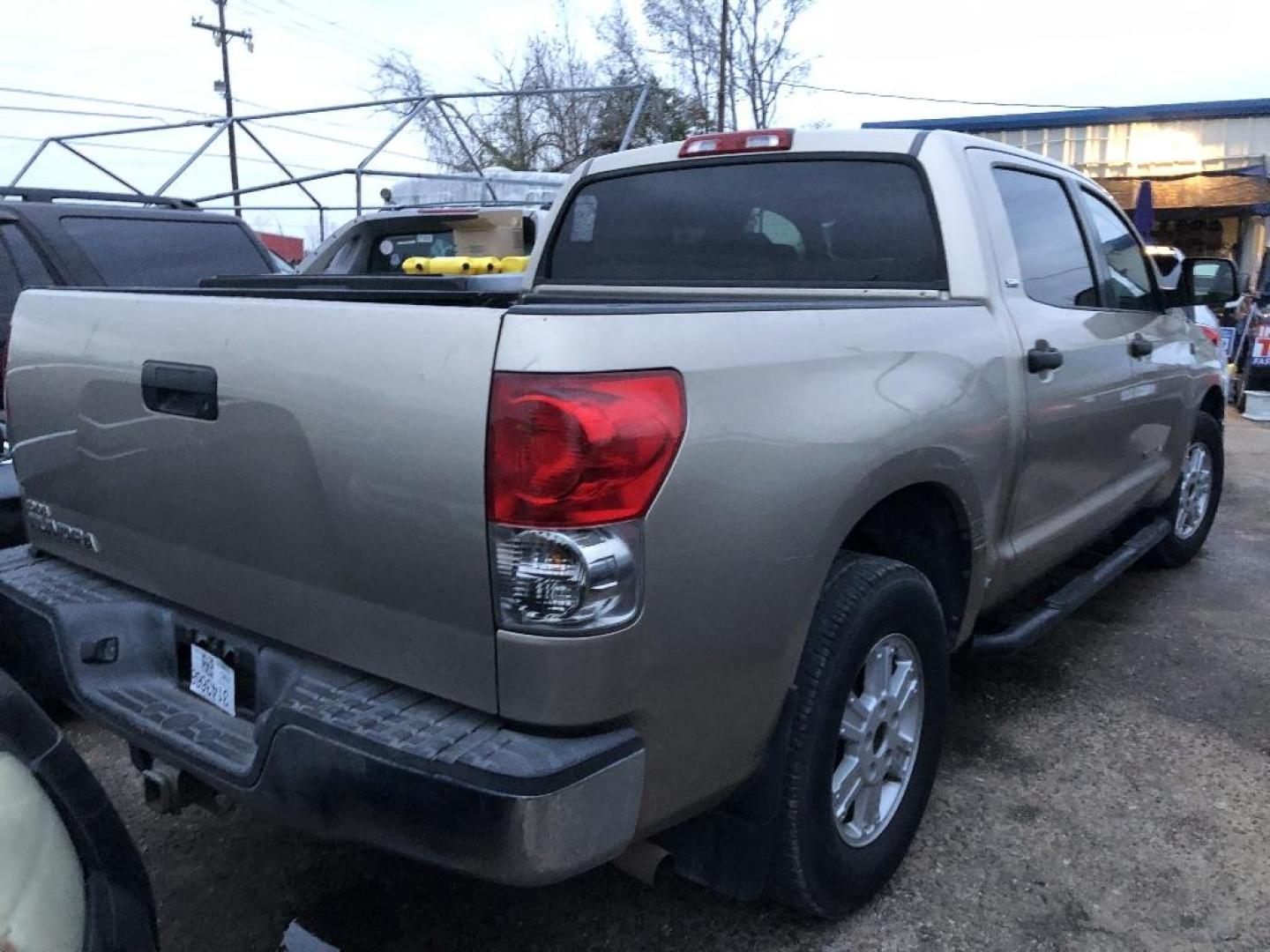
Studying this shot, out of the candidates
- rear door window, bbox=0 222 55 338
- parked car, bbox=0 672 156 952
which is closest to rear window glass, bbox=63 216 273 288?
rear door window, bbox=0 222 55 338

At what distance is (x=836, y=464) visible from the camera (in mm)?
2168

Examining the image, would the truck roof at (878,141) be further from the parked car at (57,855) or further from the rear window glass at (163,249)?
the rear window glass at (163,249)

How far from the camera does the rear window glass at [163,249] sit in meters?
5.68

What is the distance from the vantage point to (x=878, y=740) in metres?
2.60

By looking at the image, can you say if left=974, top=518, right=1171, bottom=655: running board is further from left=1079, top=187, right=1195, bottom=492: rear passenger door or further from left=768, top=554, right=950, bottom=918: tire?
left=768, top=554, right=950, bottom=918: tire

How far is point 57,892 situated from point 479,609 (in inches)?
29.3

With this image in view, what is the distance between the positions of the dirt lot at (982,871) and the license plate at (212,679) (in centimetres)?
67

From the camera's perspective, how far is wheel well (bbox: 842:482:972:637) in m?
2.72

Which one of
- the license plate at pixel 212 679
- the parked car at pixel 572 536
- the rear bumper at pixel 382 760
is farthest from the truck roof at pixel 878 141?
the license plate at pixel 212 679

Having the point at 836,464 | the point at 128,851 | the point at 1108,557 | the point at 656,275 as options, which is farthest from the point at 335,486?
the point at 1108,557

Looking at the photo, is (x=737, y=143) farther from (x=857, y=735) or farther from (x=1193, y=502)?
(x=1193, y=502)

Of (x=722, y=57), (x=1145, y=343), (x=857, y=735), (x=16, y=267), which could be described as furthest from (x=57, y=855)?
(x=722, y=57)

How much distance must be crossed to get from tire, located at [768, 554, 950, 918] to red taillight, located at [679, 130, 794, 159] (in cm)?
155

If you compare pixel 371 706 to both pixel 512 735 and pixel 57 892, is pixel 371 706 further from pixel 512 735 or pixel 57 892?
pixel 57 892
